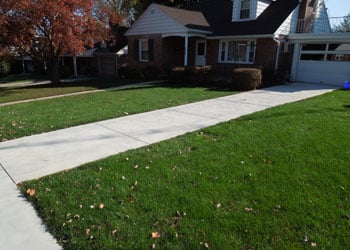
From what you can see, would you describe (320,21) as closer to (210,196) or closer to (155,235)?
(210,196)

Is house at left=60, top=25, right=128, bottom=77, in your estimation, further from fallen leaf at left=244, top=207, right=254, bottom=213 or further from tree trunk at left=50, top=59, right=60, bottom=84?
fallen leaf at left=244, top=207, right=254, bottom=213

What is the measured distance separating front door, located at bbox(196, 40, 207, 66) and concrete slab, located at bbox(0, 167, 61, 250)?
16.6 m

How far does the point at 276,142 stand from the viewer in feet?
16.4

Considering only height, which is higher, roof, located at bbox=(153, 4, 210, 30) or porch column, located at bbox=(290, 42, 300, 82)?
roof, located at bbox=(153, 4, 210, 30)

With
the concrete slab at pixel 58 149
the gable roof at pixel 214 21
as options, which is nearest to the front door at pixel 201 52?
the gable roof at pixel 214 21

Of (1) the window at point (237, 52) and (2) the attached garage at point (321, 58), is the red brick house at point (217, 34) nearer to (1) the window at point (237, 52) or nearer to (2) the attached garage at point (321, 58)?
(1) the window at point (237, 52)

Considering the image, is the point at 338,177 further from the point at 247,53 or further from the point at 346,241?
the point at 247,53

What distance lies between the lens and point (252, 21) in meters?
16.6

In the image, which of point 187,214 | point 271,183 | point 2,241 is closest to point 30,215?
point 2,241

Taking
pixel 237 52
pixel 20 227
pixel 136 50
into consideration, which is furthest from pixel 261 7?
pixel 20 227

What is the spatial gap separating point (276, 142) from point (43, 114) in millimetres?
6103

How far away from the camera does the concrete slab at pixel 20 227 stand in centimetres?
262

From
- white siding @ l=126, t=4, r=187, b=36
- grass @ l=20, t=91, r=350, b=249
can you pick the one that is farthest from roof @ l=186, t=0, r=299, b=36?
grass @ l=20, t=91, r=350, b=249

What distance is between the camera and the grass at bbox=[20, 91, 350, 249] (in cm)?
266
